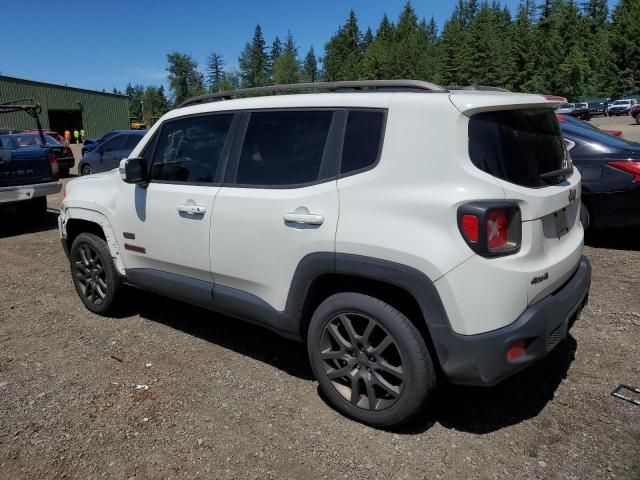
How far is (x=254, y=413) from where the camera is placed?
316cm

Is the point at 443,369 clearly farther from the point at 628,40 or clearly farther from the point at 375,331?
the point at 628,40

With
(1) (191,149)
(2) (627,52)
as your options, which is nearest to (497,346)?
(1) (191,149)

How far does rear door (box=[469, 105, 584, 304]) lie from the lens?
2551 millimetres

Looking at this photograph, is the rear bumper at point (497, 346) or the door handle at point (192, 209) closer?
the rear bumper at point (497, 346)

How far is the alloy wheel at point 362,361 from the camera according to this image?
2799mm

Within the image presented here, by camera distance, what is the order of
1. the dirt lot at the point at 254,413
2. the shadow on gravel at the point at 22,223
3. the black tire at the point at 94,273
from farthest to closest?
1. the shadow on gravel at the point at 22,223
2. the black tire at the point at 94,273
3. the dirt lot at the point at 254,413

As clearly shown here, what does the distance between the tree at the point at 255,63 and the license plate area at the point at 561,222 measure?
122 m

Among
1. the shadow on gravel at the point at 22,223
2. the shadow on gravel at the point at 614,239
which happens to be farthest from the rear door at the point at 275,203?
the shadow on gravel at the point at 22,223

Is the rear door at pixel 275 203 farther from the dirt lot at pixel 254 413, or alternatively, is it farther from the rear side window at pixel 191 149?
the dirt lot at pixel 254 413

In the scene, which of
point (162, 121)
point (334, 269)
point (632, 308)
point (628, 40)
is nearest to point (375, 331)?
point (334, 269)

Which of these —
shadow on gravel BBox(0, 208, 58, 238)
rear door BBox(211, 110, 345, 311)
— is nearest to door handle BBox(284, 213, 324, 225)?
rear door BBox(211, 110, 345, 311)

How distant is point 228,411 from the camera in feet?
10.4

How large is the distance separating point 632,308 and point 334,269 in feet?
10.1

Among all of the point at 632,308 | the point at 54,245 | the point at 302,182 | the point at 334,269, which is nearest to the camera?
the point at 334,269
